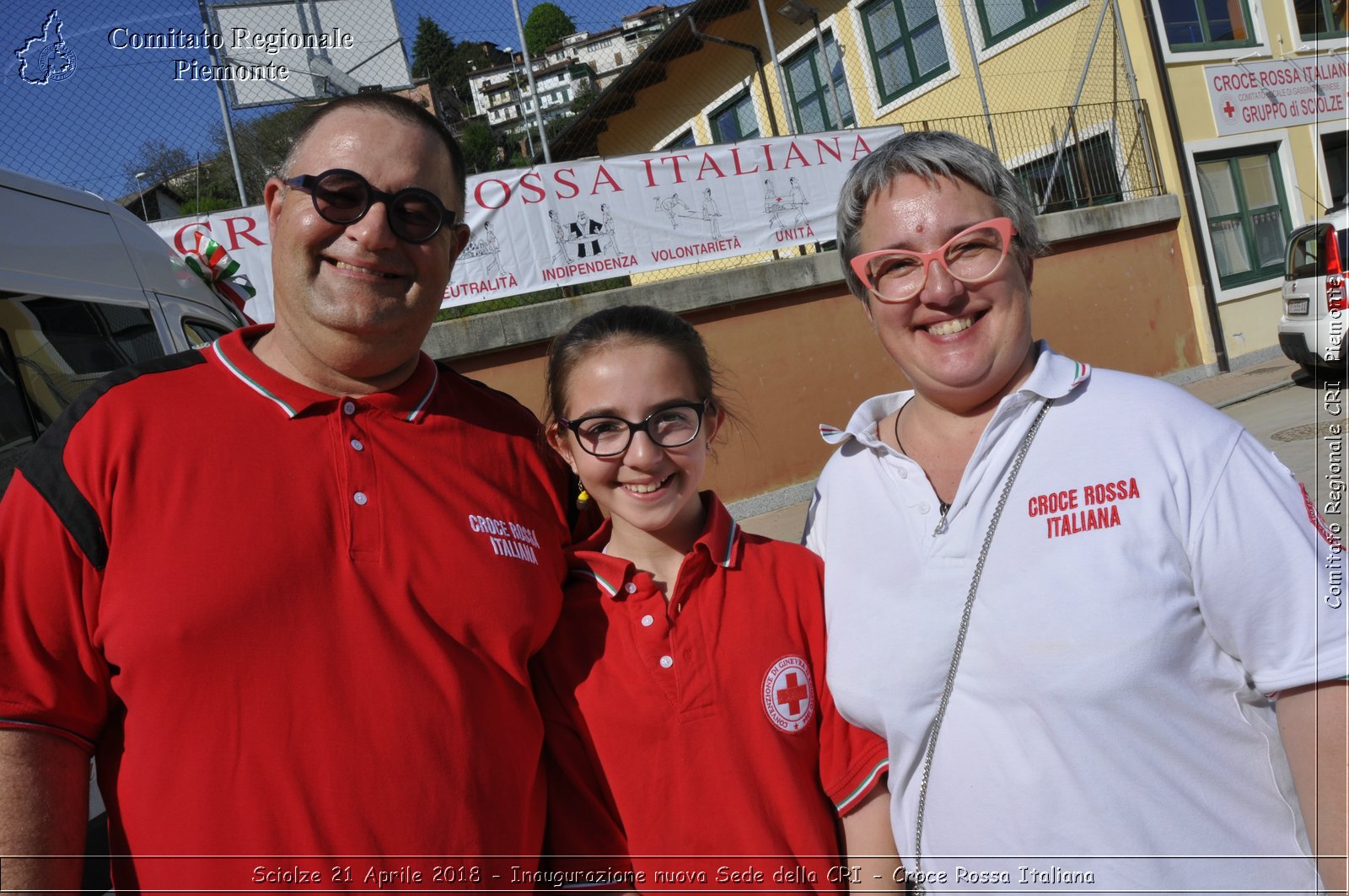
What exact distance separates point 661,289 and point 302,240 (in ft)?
28.3

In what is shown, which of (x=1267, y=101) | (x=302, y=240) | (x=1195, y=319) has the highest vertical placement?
(x=1267, y=101)

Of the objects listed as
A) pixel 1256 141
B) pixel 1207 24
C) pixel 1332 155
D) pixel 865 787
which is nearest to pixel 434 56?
pixel 1207 24

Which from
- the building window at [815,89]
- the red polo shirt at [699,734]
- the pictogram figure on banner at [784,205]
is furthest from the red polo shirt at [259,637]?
the building window at [815,89]

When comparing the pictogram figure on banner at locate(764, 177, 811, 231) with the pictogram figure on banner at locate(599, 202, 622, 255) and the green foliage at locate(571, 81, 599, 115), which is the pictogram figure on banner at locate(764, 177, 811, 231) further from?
the green foliage at locate(571, 81, 599, 115)

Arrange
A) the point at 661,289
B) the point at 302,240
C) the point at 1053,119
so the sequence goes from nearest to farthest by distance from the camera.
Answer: the point at 302,240, the point at 661,289, the point at 1053,119

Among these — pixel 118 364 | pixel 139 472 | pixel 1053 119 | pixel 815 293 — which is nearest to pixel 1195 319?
pixel 1053 119

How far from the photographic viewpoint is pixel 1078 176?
45.8 feet

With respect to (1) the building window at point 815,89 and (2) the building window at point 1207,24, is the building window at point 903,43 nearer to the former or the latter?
(1) the building window at point 815,89

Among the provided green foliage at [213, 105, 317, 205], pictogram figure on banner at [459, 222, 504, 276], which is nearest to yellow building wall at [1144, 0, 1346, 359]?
pictogram figure on banner at [459, 222, 504, 276]

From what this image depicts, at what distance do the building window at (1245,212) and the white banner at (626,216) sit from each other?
6.26 m

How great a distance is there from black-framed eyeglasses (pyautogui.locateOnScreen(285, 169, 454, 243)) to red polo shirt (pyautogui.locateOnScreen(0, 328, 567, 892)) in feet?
1.18

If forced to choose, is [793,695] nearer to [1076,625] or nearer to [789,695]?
[789,695]

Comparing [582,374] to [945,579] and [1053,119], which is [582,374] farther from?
[1053,119]

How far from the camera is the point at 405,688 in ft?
5.53
